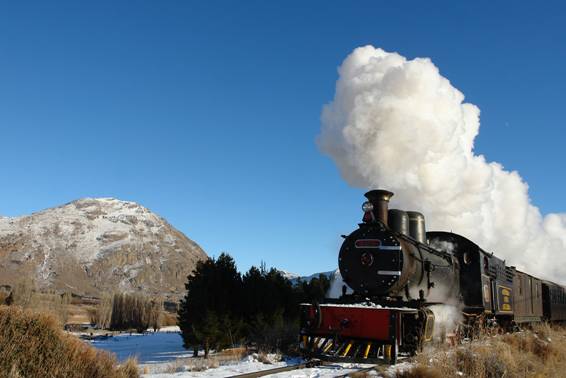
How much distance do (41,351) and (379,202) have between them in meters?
7.89

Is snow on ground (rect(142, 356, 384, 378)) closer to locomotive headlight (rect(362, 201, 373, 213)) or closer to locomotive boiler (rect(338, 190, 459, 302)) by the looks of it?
locomotive boiler (rect(338, 190, 459, 302))

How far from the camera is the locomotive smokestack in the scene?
11766mm

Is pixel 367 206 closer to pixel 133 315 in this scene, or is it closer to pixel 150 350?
pixel 150 350

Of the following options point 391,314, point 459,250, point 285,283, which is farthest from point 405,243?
point 285,283

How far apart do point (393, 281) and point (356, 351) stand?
170 centimetres

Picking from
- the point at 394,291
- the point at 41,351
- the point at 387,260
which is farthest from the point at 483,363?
the point at 41,351

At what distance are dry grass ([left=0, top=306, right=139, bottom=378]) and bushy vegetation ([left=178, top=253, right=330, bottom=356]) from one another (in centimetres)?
1391

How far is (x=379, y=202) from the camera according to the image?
11852mm

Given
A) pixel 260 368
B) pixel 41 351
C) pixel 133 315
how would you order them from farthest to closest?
pixel 133 315, pixel 260 368, pixel 41 351

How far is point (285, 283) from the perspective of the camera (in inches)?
1064

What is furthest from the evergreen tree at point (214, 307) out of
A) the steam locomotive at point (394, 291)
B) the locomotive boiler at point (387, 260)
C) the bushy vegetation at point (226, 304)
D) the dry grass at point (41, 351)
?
the dry grass at point (41, 351)

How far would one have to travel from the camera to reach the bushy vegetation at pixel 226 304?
21406mm

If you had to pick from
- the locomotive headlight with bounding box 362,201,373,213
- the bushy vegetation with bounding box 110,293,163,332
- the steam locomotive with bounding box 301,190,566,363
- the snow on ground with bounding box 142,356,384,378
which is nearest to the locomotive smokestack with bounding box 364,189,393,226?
the steam locomotive with bounding box 301,190,566,363

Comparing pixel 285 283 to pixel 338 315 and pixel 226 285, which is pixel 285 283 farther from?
pixel 338 315
